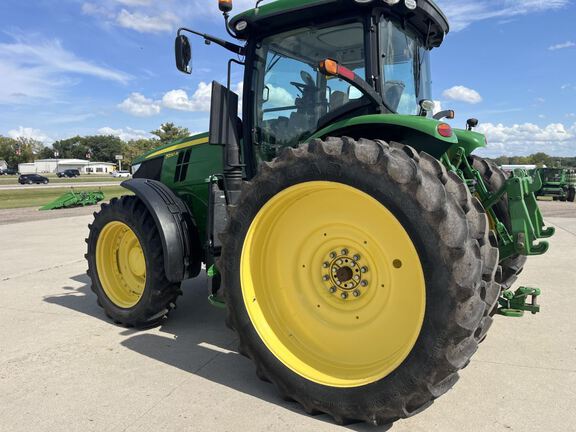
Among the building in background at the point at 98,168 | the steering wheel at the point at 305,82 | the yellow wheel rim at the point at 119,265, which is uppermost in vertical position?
the building in background at the point at 98,168

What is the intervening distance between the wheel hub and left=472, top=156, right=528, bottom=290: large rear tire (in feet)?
5.14

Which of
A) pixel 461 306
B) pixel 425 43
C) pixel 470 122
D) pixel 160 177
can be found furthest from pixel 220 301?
pixel 470 122

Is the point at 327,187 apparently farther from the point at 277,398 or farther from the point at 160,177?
the point at 160,177

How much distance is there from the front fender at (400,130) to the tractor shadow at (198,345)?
5.75 feet

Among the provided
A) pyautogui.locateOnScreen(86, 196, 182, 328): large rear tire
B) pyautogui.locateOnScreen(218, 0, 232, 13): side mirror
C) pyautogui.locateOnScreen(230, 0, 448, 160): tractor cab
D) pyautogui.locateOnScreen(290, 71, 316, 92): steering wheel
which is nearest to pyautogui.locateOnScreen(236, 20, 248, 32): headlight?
pyautogui.locateOnScreen(230, 0, 448, 160): tractor cab

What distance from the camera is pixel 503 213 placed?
Result: 392 cm

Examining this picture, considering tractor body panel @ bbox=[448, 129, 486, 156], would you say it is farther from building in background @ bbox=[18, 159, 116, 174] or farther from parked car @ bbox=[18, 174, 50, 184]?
building in background @ bbox=[18, 159, 116, 174]

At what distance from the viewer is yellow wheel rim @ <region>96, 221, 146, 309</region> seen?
14.4ft

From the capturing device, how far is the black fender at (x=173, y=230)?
377 centimetres

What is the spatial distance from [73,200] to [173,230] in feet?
56.8

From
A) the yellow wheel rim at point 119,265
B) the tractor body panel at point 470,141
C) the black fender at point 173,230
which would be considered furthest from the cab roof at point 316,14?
the yellow wheel rim at point 119,265

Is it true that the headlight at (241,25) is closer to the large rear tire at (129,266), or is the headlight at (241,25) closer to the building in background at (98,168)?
the large rear tire at (129,266)

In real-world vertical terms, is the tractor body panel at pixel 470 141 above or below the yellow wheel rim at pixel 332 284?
above

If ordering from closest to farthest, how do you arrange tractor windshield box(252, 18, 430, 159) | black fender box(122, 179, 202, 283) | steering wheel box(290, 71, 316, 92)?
1. tractor windshield box(252, 18, 430, 159)
2. steering wheel box(290, 71, 316, 92)
3. black fender box(122, 179, 202, 283)
